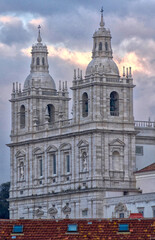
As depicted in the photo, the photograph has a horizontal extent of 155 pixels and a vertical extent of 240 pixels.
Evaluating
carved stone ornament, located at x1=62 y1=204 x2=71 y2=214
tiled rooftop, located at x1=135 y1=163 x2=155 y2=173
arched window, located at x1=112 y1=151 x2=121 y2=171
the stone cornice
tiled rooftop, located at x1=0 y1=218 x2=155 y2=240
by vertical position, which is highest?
the stone cornice

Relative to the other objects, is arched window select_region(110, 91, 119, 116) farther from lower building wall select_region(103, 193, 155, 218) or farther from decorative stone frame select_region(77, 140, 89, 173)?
lower building wall select_region(103, 193, 155, 218)

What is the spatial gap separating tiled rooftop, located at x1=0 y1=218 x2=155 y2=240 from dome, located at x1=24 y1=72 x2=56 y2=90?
5864 cm

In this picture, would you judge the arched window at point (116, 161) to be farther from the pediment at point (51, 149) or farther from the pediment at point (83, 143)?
the pediment at point (51, 149)

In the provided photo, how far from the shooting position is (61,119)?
13112 cm

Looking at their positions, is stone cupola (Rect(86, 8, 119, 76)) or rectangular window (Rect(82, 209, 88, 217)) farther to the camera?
stone cupola (Rect(86, 8, 119, 76))

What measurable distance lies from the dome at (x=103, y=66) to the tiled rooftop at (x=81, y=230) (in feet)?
158

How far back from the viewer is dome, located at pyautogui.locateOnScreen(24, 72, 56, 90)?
137625 millimetres

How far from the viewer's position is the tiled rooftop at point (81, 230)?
77312 millimetres

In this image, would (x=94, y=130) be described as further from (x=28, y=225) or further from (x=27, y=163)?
(x=28, y=225)

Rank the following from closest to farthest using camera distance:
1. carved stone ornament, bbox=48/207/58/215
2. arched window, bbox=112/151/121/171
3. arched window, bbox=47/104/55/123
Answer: arched window, bbox=112/151/121/171 → carved stone ornament, bbox=48/207/58/215 → arched window, bbox=47/104/55/123

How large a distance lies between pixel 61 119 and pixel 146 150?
8.93 m

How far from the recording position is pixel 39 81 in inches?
5418

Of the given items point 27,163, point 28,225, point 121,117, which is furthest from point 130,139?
point 28,225

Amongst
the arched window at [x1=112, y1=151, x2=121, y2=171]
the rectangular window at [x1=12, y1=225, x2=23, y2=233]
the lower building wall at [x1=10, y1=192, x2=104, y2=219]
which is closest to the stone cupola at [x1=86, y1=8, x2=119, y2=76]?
the arched window at [x1=112, y1=151, x2=121, y2=171]
